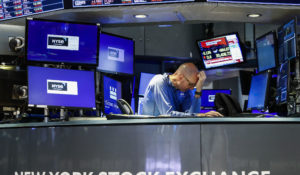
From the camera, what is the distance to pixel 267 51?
4.99 m

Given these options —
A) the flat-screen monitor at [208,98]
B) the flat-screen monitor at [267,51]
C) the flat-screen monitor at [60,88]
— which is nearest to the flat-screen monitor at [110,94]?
the flat-screen monitor at [60,88]

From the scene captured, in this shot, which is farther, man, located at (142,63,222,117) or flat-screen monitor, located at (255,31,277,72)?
flat-screen monitor, located at (255,31,277,72)

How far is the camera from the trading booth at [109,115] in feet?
8.40

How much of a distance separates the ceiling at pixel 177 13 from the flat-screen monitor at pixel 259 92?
0.57 meters

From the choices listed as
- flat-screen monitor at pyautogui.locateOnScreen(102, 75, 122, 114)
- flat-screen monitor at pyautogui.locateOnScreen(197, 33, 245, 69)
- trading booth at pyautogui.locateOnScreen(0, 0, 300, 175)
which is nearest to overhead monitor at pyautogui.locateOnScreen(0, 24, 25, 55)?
trading booth at pyautogui.locateOnScreen(0, 0, 300, 175)

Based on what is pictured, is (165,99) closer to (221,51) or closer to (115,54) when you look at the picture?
(115,54)

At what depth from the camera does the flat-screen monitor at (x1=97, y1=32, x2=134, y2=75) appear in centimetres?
464

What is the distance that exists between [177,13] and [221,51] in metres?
3.59

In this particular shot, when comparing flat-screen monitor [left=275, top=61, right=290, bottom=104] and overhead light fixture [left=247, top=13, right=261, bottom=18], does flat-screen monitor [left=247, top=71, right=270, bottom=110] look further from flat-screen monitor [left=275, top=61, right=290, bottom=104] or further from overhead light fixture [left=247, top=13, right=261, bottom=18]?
overhead light fixture [left=247, top=13, right=261, bottom=18]

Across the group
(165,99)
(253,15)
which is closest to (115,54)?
(165,99)

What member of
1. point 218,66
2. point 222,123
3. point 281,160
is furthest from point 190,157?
point 218,66

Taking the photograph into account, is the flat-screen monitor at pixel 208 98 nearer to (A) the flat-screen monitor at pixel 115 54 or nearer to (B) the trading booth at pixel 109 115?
(B) the trading booth at pixel 109 115

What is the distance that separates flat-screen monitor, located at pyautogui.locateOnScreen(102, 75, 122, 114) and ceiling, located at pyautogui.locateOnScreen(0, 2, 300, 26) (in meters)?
0.63

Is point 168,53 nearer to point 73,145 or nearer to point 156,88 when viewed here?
point 156,88
